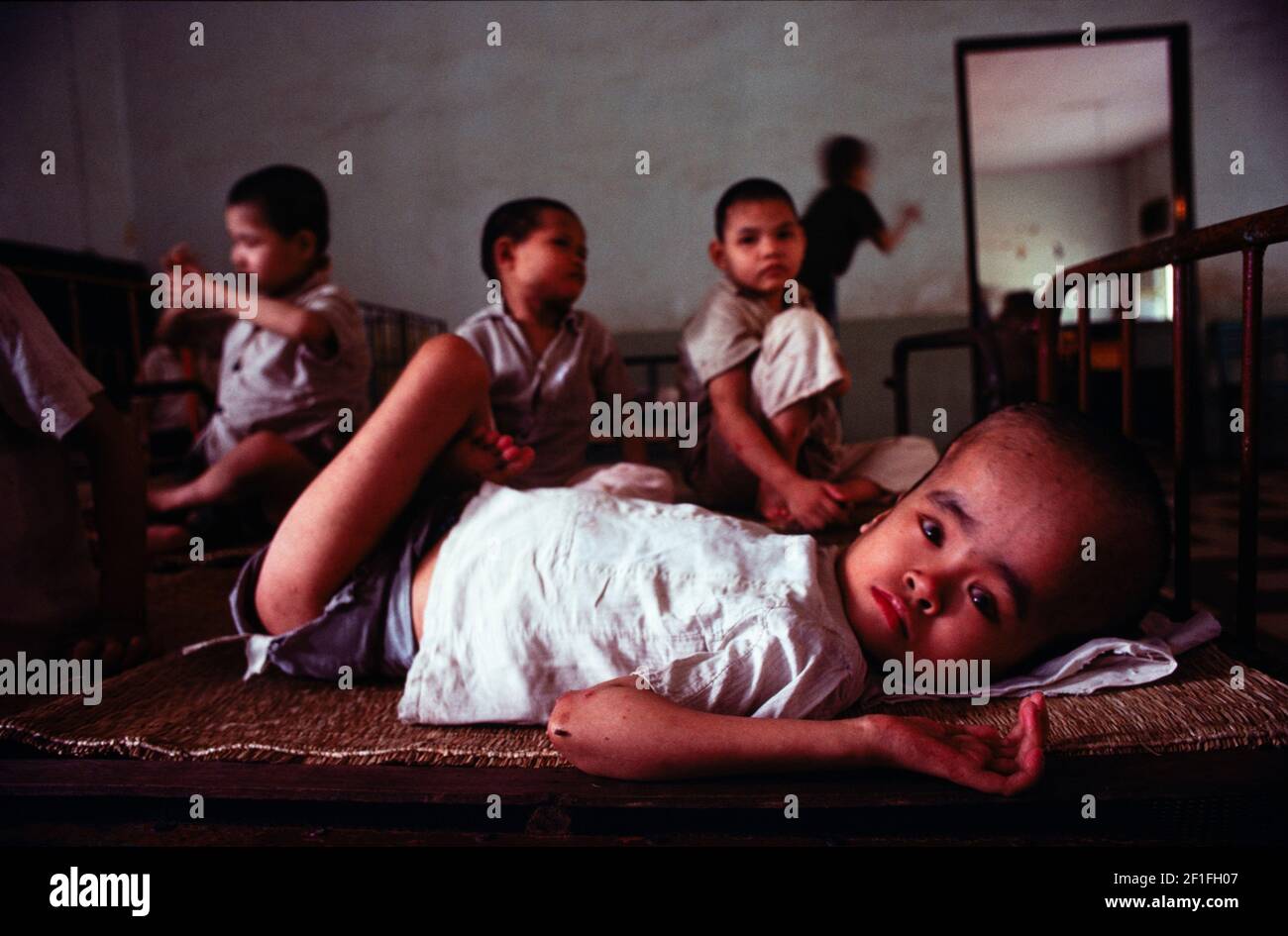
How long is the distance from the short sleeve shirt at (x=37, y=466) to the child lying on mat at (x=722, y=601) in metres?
0.32

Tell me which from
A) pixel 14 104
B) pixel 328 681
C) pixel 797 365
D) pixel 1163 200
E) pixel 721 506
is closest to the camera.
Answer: pixel 328 681

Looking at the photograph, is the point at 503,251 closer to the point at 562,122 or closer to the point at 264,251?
the point at 264,251

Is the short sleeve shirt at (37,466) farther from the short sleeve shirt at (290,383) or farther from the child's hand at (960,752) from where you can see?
the child's hand at (960,752)

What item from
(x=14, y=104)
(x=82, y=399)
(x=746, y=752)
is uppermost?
(x=14, y=104)

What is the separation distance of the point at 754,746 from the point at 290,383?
154 centimetres

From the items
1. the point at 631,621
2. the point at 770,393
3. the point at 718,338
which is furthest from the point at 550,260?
the point at 631,621

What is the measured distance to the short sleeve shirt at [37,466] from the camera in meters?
0.95

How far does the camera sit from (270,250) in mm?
1930

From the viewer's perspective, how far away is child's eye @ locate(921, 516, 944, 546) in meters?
0.77

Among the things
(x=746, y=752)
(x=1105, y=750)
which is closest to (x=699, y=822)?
(x=746, y=752)

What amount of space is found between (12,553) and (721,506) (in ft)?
4.12

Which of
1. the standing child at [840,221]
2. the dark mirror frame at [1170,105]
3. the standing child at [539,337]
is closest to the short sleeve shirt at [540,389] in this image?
the standing child at [539,337]
